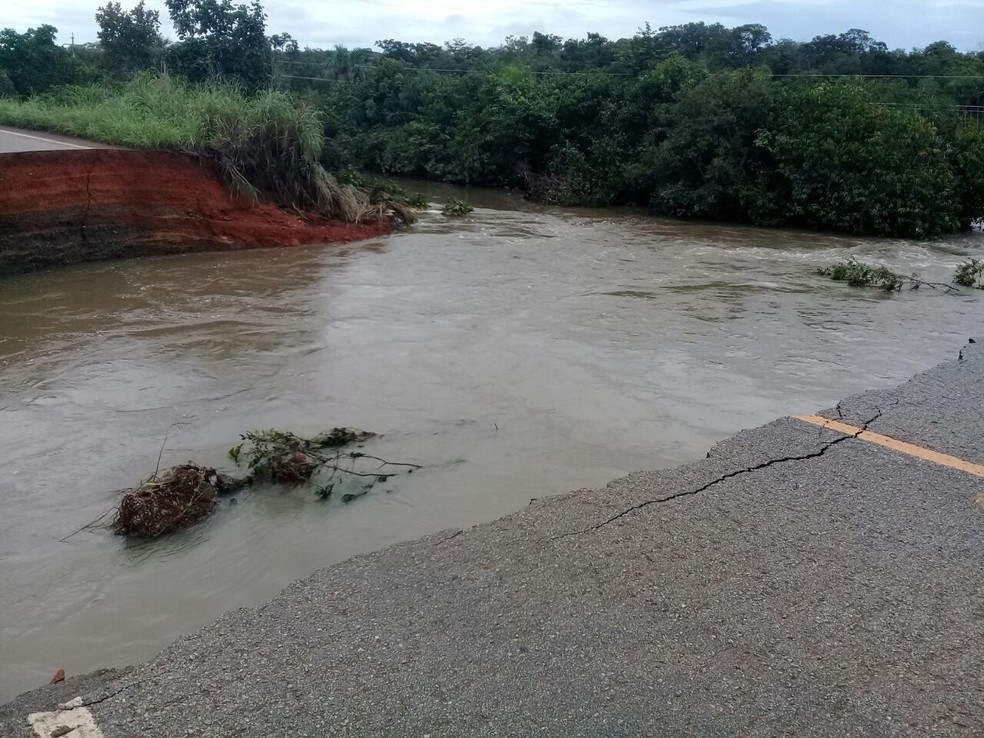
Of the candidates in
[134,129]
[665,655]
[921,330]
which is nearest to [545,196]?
[134,129]

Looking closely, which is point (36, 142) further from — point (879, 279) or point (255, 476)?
point (879, 279)

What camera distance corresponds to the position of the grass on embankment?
14828mm

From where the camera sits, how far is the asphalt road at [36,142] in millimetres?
14328

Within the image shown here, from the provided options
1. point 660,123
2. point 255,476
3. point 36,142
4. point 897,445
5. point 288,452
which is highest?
point 660,123

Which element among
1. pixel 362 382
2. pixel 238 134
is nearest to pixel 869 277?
pixel 362 382

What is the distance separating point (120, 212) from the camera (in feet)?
44.2

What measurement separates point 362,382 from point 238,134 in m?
8.96

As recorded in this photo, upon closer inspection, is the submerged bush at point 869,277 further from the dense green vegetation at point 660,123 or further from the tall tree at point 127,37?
the tall tree at point 127,37

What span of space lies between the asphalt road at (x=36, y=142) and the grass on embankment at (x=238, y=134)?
266mm

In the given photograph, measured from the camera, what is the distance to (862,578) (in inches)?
162

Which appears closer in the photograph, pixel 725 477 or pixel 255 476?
pixel 725 477

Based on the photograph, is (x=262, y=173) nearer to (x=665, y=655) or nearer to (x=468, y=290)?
(x=468, y=290)

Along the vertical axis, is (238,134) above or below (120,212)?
above

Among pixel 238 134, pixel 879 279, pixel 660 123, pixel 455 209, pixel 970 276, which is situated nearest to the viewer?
pixel 970 276
